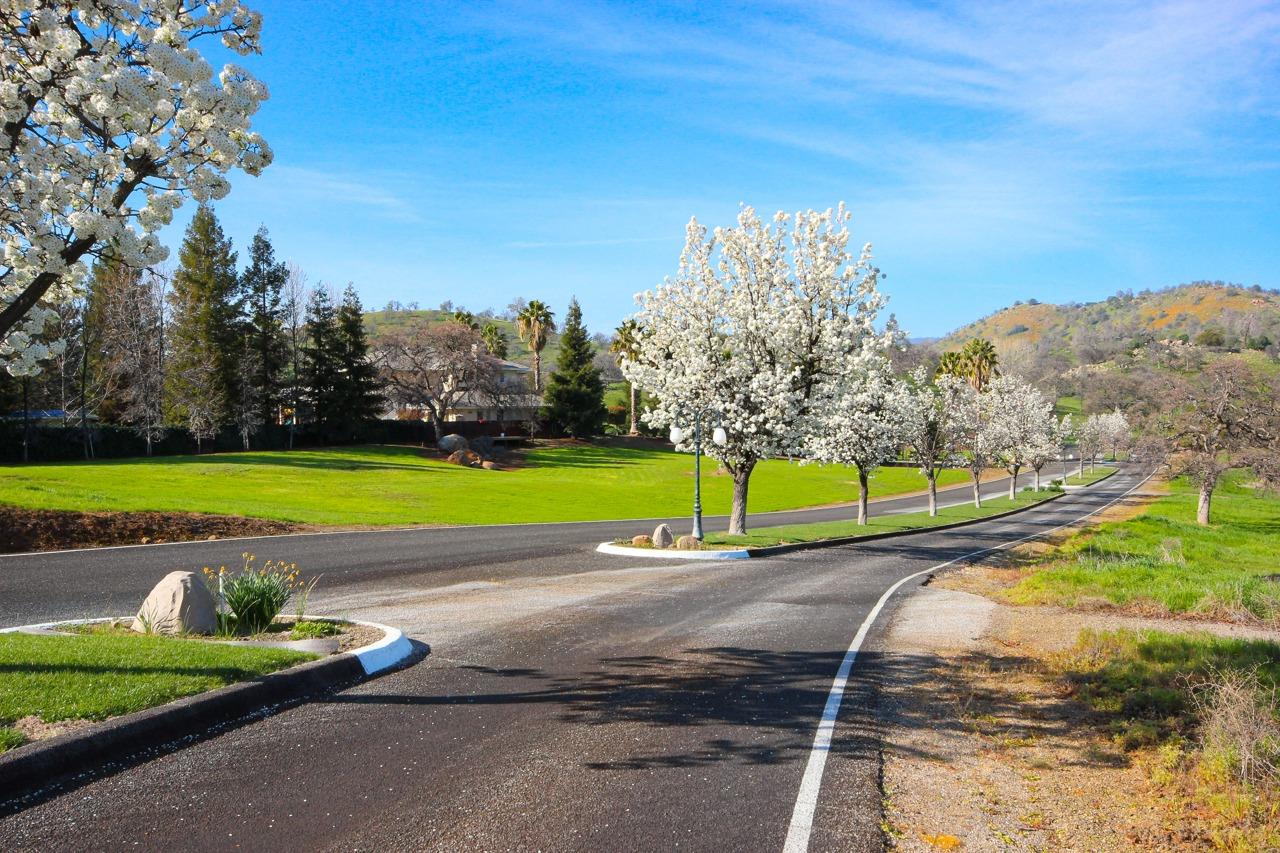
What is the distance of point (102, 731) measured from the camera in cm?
583

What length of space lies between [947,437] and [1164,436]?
11722mm

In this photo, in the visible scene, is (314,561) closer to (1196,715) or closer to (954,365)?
(1196,715)

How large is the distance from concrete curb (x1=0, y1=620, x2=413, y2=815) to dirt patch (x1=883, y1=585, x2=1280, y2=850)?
5.07 meters

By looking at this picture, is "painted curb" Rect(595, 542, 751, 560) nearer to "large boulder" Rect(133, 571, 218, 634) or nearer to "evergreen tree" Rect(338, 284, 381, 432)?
"large boulder" Rect(133, 571, 218, 634)

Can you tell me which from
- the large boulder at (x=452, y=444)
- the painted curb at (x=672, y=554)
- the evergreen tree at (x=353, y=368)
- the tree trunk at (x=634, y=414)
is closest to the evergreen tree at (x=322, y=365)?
the evergreen tree at (x=353, y=368)

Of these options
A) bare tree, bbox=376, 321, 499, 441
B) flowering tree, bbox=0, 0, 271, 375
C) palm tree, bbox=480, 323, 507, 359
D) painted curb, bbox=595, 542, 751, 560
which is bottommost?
painted curb, bbox=595, 542, 751, 560

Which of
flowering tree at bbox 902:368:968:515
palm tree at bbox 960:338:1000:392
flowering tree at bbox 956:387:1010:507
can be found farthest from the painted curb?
palm tree at bbox 960:338:1000:392

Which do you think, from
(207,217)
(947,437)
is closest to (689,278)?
(947,437)

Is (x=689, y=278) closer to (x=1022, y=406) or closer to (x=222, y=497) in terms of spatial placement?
(x=222, y=497)

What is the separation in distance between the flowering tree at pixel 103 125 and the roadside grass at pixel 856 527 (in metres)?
18.4

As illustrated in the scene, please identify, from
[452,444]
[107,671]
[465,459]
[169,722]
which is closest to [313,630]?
[107,671]

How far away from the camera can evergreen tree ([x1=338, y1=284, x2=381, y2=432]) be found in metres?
66.4

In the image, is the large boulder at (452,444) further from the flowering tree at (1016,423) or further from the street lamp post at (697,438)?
the street lamp post at (697,438)

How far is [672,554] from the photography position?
2248 centimetres
